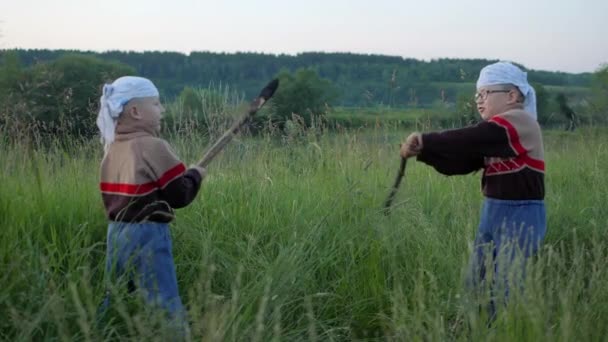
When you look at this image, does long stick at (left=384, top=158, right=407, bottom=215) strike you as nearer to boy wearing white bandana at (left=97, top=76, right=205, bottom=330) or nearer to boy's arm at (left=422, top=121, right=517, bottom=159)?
boy's arm at (left=422, top=121, right=517, bottom=159)

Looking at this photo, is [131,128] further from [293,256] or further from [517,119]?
[517,119]

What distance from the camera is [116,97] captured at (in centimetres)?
363

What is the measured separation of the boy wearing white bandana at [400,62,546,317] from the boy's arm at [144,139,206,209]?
1.39 m

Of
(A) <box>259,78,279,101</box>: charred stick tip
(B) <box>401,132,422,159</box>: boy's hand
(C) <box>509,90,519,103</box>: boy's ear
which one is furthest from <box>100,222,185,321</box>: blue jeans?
(C) <box>509,90,519,103</box>: boy's ear

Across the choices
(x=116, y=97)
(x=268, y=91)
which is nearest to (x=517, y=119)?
(x=268, y=91)

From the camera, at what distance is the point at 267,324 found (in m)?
3.46

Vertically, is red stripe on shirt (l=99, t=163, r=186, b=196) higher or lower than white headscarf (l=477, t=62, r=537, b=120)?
lower

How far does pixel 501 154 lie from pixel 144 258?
1960 millimetres

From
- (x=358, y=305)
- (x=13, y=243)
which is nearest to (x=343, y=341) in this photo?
(x=358, y=305)

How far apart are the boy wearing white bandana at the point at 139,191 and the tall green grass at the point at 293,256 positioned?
5.4 inches

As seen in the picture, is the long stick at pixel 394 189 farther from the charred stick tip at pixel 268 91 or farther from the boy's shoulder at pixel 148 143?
the boy's shoulder at pixel 148 143

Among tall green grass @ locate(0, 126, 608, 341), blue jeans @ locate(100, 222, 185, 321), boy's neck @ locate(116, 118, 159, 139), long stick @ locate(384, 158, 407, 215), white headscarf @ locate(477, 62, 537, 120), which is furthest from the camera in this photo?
long stick @ locate(384, 158, 407, 215)

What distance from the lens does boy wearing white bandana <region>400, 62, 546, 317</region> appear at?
4.05 meters

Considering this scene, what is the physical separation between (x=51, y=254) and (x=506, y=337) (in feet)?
6.71
